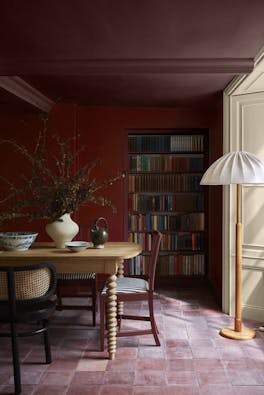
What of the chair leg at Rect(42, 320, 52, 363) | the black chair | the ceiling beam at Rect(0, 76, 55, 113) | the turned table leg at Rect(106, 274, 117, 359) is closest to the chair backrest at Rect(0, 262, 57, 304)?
the black chair

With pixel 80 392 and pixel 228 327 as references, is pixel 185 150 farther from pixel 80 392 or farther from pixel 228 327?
pixel 80 392

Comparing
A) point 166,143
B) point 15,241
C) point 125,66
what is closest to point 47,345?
→ point 15,241

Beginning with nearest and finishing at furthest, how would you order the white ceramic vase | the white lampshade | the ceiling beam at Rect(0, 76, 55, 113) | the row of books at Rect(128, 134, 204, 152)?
the white lampshade, the white ceramic vase, the ceiling beam at Rect(0, 76, 55, 113), the row of books at Rect(128, 134, 204, 152)

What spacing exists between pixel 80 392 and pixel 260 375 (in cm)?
139

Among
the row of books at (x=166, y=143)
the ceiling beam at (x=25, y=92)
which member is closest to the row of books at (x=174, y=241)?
the row of books at (x=166, y=143)

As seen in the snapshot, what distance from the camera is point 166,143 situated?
6.07 m

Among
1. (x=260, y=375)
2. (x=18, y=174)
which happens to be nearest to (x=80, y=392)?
(x=260, y=375)

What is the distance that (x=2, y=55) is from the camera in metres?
3.68

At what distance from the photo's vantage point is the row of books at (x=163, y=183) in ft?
20.0

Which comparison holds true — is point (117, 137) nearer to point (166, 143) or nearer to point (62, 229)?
point (166, 143)

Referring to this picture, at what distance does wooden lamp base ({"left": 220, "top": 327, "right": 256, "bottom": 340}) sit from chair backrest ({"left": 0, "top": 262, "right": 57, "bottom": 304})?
6.23ft

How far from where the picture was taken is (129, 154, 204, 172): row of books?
19.9ft

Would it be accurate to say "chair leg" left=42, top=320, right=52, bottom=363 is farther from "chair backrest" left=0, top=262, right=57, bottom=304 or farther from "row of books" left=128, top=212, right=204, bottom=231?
"row of books" left=128, top=212, right=204, bottom=231

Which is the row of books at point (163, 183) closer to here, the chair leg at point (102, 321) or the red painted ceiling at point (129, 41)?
the red painted ceiling at point (129, 41)
